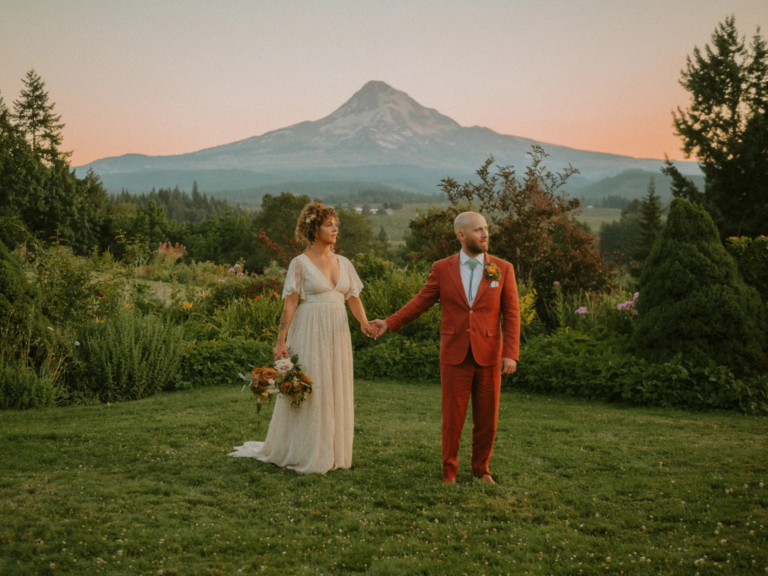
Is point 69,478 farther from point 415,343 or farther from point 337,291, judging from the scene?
point 415,343

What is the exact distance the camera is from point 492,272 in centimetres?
470

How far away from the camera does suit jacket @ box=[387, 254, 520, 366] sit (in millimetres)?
4695

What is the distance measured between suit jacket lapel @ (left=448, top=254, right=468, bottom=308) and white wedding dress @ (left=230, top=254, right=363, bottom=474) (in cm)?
102

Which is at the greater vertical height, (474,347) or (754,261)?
(754,261)

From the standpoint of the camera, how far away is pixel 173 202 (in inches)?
3634

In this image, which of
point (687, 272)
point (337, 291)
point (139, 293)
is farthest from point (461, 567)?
point (139, 293)

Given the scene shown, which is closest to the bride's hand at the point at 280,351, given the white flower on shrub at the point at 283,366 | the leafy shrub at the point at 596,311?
the white flower on shrub at the point at 283,366

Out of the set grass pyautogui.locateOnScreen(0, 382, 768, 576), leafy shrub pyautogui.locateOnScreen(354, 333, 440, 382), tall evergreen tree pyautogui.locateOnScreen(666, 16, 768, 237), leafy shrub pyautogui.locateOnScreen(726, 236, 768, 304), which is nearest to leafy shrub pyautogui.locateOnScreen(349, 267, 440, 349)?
leafy shrub pyautogui.locateOnScreen(354, 333, 440, 382)

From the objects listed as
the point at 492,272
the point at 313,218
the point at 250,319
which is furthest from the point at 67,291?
the point at 492,272

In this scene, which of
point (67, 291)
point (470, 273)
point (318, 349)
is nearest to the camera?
point (470, 273)

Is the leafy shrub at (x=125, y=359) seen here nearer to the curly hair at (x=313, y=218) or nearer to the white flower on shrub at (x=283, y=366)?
the white flower on shrub at (x=283, y=366)

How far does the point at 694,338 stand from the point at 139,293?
8.58 metres

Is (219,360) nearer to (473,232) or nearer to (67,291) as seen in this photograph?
(67,291)

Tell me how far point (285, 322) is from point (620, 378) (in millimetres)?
4576
